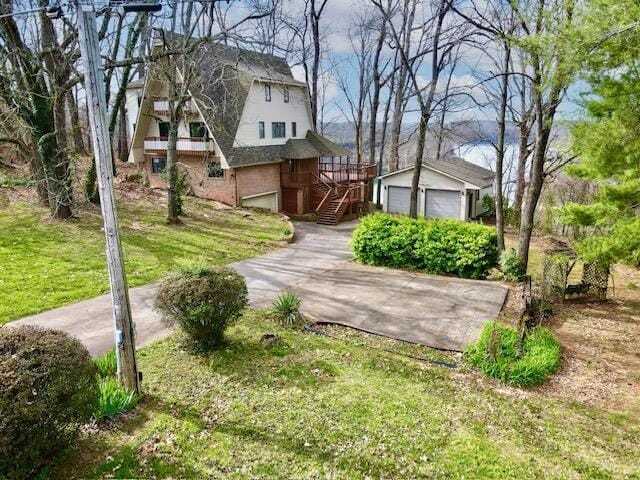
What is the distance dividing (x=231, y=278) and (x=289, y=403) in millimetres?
2822

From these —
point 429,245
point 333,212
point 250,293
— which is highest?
point 429,245

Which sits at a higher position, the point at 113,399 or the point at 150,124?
the point at 150,124

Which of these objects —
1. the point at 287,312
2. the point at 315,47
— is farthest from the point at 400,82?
the point at 287,312

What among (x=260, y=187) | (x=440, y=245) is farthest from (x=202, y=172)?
(x=440, y=245)

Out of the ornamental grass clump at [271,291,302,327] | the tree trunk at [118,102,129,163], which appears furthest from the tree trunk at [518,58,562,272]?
the tree trunk at [118,102,129,163]

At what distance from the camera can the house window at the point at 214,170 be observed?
2739cm

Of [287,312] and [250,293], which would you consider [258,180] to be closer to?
[250,293]

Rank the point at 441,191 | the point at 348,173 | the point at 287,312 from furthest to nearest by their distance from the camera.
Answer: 1. the point at 348,173
2. the point at 441,191
3. the point at 287,312

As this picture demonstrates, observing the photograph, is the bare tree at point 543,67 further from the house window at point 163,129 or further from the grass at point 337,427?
the house window at point 163,129

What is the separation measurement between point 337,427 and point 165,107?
83.6ft

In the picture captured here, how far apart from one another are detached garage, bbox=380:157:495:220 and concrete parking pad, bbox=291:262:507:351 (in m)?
15.5

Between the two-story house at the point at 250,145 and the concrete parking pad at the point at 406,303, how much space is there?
1416cm

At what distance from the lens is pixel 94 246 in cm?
1672

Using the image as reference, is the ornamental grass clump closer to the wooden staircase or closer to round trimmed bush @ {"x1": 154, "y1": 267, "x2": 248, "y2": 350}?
round trimmed bush @ {"x1": 154, "y1": 267, "x2": 248, "y2": 350}
